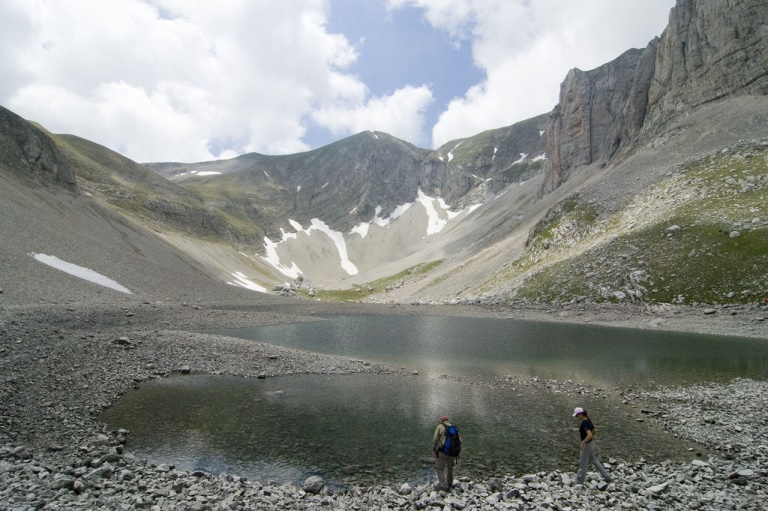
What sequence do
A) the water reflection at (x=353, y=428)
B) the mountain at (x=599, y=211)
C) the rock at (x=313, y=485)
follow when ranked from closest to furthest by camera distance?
the rock at (x=313, y=485) < the water reflection at (x=353, y=428) < the mountain at (x=599, y=211)

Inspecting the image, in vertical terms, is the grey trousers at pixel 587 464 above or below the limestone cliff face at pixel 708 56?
below

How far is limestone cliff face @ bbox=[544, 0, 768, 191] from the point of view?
9656cm

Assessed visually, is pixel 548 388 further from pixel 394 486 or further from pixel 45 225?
pixel 45 225

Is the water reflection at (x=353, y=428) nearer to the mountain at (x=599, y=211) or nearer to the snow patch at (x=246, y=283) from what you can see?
the mountain at (x=599, y=211)

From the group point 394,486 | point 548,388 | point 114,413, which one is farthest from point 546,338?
point 114,413

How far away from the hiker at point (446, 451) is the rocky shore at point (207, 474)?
0.44 m

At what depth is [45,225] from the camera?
7669 cm

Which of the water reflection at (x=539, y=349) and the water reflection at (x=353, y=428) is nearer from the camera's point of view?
the water reflection at (x=353, y=428)

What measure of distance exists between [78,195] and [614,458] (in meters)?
126

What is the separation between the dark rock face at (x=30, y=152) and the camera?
96.0 m

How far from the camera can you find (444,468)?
1527 cm

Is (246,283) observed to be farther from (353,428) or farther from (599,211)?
(353,428)

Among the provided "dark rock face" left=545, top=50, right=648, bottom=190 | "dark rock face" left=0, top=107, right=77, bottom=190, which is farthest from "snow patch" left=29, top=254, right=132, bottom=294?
"dark rock face" left=545, top=50, right=648, bottom=190

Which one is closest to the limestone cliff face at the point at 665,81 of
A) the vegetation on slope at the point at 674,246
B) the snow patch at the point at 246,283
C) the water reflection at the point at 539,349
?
the vegetation on slope at the point at 674,246
